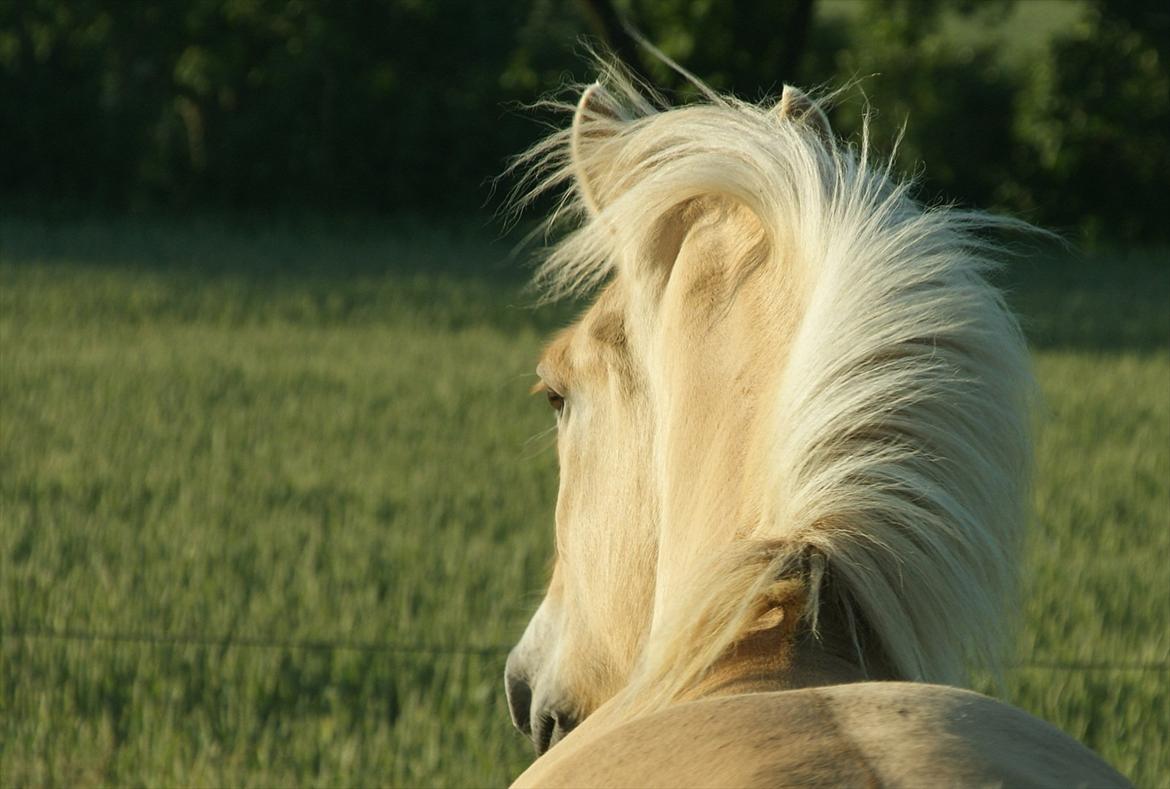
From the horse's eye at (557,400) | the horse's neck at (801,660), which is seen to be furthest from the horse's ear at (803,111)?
the horse's neck at (801,660)

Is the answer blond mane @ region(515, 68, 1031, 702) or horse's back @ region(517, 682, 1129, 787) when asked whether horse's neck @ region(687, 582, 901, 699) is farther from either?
horse's back @ region(517, 682, 1129, 787)

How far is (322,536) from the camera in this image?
5.81m

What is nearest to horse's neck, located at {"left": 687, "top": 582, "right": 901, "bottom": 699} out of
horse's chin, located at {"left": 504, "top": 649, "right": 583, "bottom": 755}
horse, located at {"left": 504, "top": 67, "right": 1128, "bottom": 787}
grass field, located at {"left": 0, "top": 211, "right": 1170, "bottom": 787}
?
horse, located at {"left": 504, "top": 67, "right": 1128, "bottom": 787}

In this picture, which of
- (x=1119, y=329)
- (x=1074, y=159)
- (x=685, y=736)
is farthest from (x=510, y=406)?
(x=1074, y=159)

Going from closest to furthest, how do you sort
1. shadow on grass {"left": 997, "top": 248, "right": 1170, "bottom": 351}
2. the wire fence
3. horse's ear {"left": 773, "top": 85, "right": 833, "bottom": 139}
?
horse's ear {"left": 773, "top": 85, "right": 833, "bottom": 139} → the wire fence → shadow on grass {"left": 997, "top": 248, "right": 1170, "bottom": 351}

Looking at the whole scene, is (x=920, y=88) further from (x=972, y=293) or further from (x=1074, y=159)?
(x=972, y=293)

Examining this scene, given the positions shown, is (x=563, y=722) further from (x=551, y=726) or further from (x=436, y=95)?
(x=436, y=95)

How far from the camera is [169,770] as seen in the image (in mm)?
3477

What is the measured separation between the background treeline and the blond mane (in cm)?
1989

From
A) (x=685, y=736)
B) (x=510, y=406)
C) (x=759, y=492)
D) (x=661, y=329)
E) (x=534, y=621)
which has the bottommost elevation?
(x=510, y=406)

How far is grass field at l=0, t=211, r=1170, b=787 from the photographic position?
12.3 feet

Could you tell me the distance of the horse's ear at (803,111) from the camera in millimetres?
2021

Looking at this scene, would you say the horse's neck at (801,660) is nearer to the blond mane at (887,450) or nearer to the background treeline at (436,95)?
the blond mane at (887,450)

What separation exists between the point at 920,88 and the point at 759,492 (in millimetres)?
22404
